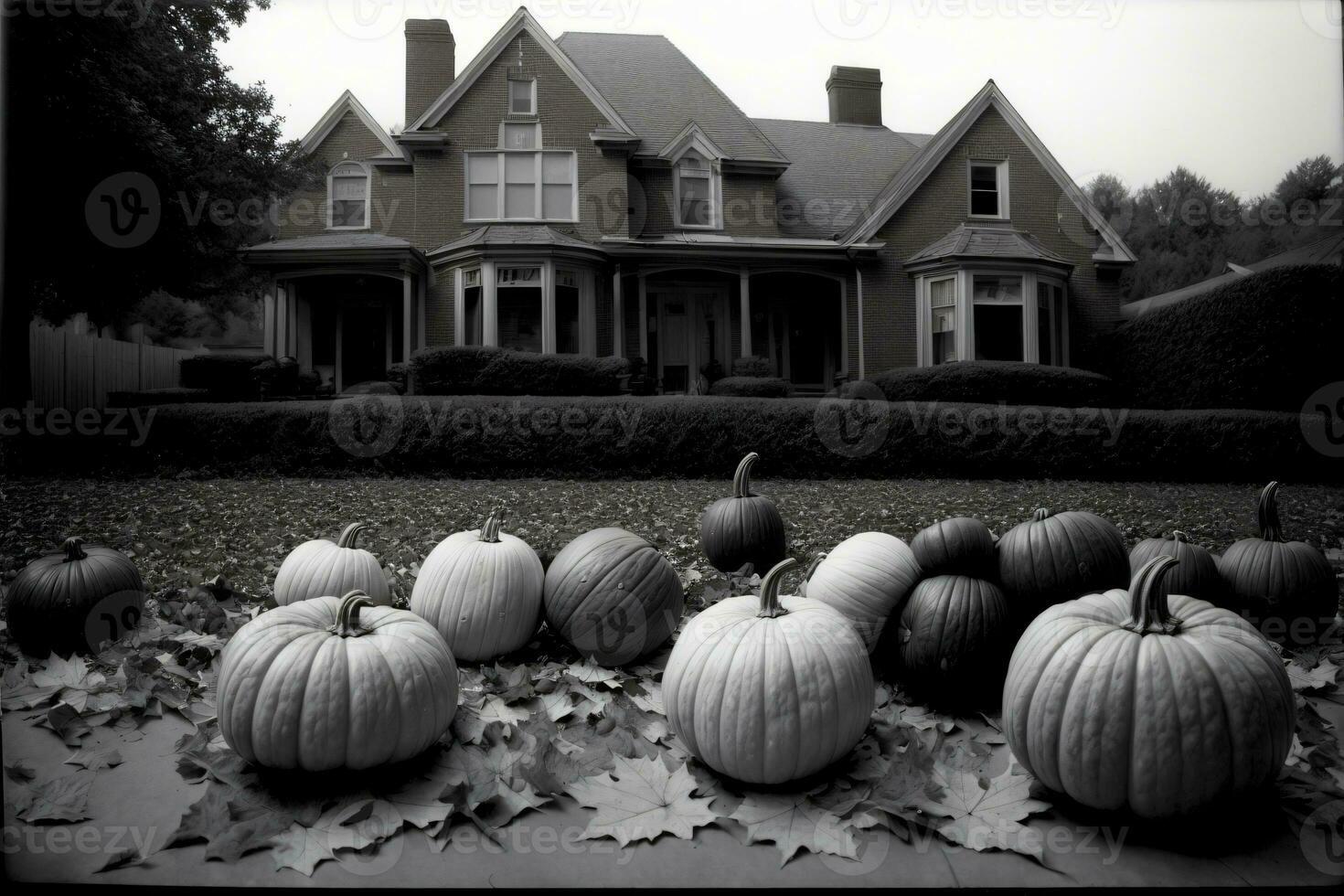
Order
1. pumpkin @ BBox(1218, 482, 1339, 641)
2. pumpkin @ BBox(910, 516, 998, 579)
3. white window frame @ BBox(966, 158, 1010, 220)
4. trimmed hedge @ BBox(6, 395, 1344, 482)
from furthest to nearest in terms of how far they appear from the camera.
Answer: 1. white window frame @ BBox(966, 158, 1010, 220)
2. trimmed hedge @ BBox(6, 395, 1344, 482)
3. pumpkin @ BBox(1218, 482, 1339, 641)
4. pumpkin @ BBox(910, 516, 998, 579)

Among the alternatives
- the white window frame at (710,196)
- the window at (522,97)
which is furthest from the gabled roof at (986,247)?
the window at (522,97)

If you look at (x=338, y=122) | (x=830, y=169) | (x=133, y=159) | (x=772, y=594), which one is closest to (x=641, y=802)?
(x=772, y=594)

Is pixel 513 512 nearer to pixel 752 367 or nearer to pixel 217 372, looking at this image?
pixel 752 367

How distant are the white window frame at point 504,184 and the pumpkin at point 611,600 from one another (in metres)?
11.1

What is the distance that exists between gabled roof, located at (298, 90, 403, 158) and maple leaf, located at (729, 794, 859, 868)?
1371 cm

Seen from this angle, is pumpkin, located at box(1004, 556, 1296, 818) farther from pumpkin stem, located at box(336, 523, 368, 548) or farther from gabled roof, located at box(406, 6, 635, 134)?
gabled roof, located at box(406, 6, 635, 134)

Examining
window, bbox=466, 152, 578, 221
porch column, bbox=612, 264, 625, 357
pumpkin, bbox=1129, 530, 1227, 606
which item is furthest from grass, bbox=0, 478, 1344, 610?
window, bbox=466, 152, 578, 221

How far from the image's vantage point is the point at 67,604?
230 centimetres

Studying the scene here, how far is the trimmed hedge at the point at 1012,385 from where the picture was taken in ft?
35.0

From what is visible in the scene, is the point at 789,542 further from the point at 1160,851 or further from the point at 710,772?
the point at 1160,851

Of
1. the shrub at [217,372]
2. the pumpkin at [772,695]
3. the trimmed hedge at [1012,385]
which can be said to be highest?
the shrub at [217,372]

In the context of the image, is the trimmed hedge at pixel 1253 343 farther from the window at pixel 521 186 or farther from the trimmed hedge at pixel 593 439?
the window at pixel 521 186

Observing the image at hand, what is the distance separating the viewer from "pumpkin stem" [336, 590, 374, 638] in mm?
1685

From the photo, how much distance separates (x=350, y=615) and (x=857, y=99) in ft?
56.6
